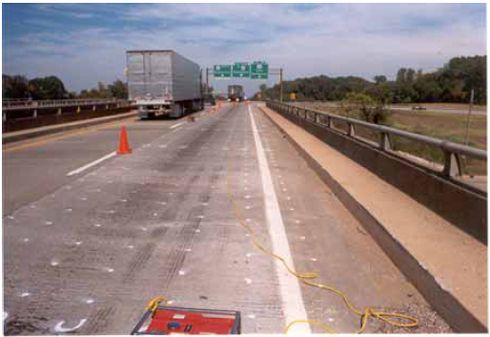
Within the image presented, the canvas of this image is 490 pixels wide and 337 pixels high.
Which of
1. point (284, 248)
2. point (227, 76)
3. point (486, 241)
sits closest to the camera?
point (486, 241)

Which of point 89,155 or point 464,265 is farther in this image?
point 89,155

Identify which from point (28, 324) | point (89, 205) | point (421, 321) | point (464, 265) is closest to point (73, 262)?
point (28, 324)

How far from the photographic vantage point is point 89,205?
797 cm

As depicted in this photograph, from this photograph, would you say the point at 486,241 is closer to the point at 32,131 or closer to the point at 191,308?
the point at 191,308

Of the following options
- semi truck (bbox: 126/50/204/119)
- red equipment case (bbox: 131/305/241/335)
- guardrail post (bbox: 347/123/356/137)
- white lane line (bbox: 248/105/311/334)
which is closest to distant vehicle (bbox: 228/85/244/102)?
semi truck (bbox: 126/50/204/119)

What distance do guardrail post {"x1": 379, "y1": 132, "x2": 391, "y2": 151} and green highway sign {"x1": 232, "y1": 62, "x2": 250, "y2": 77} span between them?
73283mm

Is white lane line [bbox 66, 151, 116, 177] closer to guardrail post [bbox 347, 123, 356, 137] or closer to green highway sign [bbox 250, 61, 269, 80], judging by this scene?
guardrail post [bbox 347, 123, 356, 137]

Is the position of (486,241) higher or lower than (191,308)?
higher

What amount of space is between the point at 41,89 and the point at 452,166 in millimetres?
106840

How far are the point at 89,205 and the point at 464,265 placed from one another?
5510 mm

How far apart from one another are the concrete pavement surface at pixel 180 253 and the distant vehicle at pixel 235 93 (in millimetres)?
110600

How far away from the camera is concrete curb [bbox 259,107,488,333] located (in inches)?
141

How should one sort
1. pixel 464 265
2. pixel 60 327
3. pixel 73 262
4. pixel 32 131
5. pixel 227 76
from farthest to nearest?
pixel 227 76
pixel 32 131
pixel 73 262
pixel 464 265
pixel 60 327

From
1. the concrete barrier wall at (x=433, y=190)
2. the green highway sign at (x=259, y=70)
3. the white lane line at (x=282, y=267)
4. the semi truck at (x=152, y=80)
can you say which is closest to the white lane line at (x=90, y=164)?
the white lane line at (x=282, y=267)
